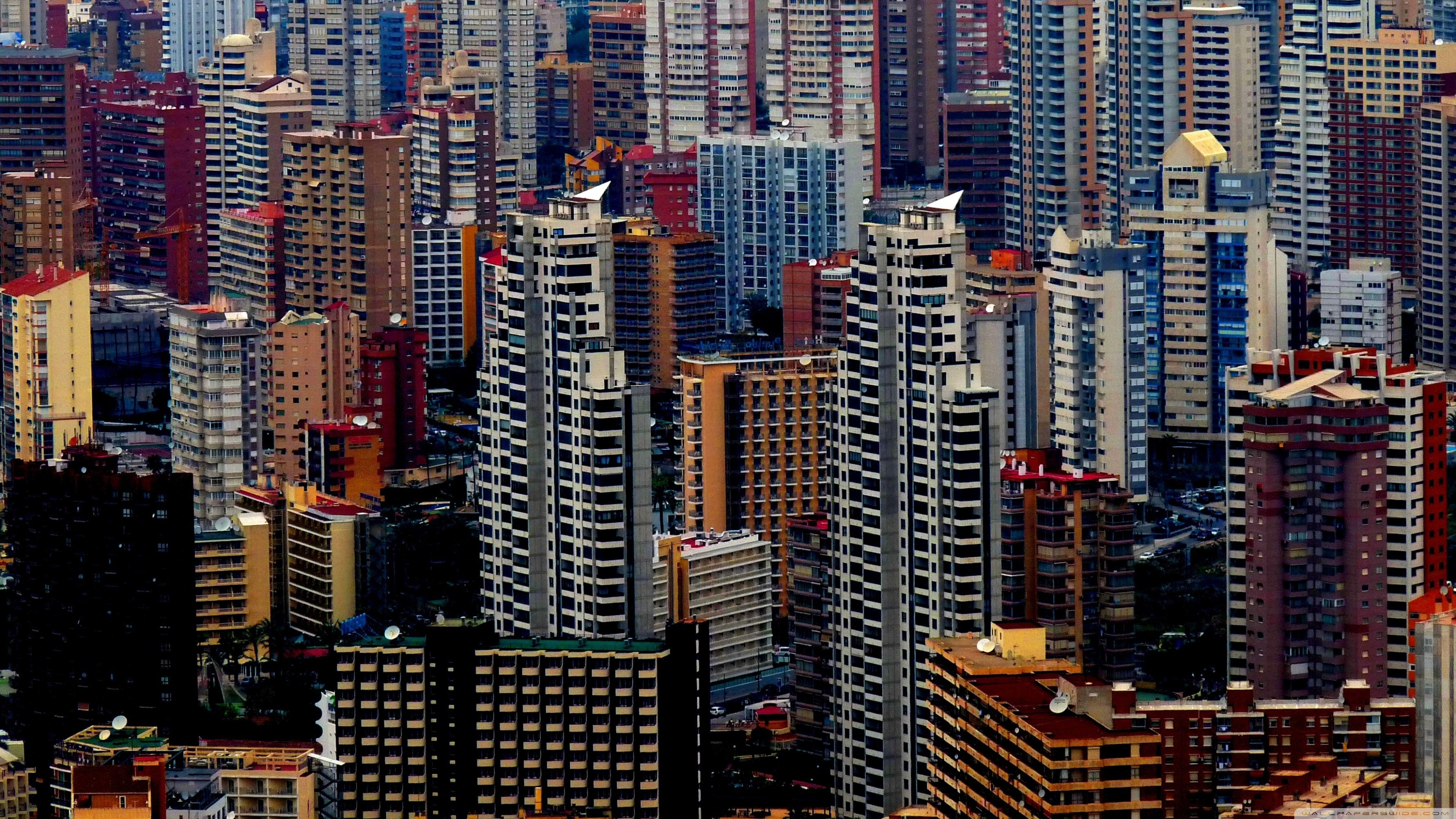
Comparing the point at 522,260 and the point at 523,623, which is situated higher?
the point at 522,260

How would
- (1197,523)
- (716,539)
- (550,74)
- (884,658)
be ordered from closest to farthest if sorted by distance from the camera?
1. (884,658)
2. (716,539)
3. (1197,523)
4. (550,74)

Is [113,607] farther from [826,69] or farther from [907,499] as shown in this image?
[826,69]

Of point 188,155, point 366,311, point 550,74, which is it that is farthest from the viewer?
point 550,74

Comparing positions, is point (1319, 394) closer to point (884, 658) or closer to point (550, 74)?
point (884, 658)

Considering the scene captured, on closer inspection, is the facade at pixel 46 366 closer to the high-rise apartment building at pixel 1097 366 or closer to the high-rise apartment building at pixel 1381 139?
the high-rise apartment building at pixel 1097 366

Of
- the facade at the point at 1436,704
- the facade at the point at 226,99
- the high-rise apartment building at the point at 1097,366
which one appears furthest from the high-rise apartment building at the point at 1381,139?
the facade at the point at 1436,704

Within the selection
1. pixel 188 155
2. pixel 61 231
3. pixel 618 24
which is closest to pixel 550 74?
pixel 618 24
